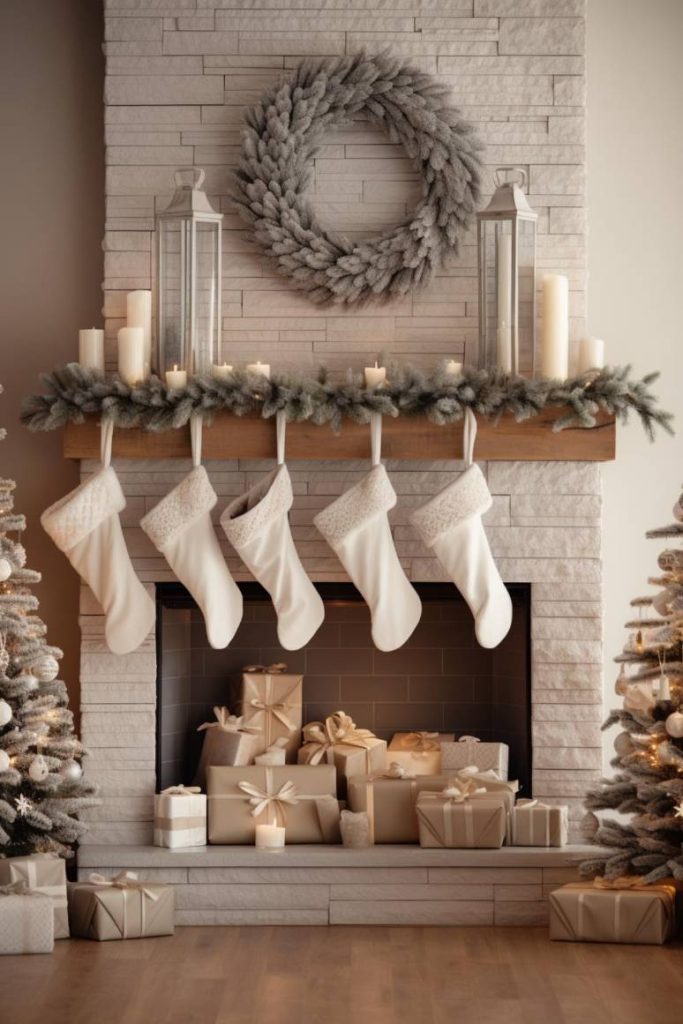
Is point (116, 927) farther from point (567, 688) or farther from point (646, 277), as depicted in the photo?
point (646, 277)

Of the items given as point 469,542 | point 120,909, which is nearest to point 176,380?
point 469,542

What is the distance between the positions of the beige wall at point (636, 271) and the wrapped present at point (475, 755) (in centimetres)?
40

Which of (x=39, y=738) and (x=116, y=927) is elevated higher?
(x=39, y=738)

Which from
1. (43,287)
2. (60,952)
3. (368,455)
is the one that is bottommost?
(60,952)

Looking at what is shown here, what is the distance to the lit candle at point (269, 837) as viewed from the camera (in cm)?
451

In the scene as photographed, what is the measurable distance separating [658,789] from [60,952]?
1640 mm

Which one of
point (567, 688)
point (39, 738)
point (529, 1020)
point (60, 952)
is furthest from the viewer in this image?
point (567, 688)

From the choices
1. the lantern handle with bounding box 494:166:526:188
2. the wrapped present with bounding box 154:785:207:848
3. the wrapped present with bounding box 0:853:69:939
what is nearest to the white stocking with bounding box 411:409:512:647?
the lantern handle with bounding box 494:166:526:188

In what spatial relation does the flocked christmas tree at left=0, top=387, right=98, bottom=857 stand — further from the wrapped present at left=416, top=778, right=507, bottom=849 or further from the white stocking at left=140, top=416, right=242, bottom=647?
the wrapped present at left=416, top=778, right=507, bottom=849

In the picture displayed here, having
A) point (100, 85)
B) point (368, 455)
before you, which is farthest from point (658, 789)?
point (100, 85)

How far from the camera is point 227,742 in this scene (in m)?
4.69

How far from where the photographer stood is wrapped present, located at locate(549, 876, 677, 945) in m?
4.10

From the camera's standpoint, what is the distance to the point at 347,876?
444 centimetres

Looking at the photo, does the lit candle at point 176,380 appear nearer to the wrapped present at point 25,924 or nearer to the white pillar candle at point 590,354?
the white pillar candle at point 590,354
